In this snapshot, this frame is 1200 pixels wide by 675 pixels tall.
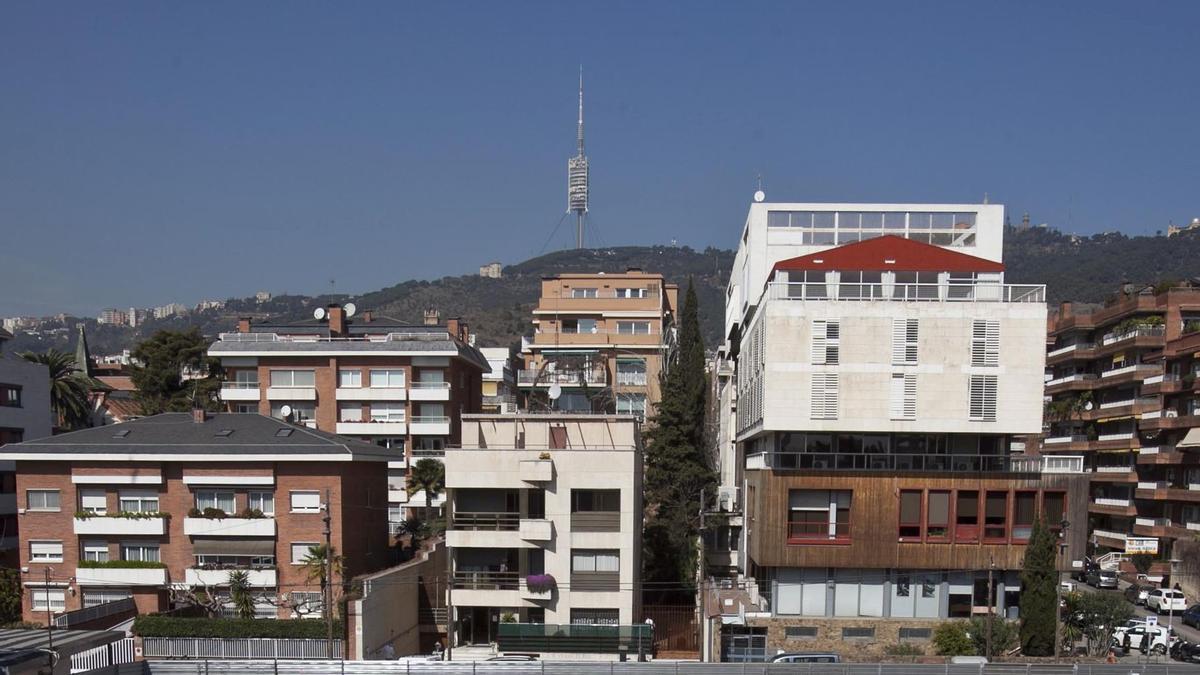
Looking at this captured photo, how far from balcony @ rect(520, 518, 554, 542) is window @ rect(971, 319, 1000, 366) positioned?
20461mm

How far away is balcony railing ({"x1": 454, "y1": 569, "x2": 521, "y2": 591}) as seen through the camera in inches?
1414

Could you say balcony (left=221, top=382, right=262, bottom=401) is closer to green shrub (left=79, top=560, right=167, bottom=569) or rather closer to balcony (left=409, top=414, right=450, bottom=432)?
balcony (left=409, top=414, right=450, bottom=432)

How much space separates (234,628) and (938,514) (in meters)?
30.4

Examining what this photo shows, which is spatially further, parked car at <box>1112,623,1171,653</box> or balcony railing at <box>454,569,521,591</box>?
parked car at <box>1112,623,1171,653</box>

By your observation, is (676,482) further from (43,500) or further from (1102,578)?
(43,500)

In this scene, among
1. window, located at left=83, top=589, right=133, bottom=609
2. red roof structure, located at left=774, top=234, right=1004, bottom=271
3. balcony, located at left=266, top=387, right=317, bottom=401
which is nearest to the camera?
window, located at left=83, top=589, right=133, bottom=609

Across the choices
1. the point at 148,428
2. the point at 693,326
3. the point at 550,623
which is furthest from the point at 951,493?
the point at 148,428

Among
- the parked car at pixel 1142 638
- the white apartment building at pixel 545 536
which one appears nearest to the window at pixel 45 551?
the white apartment building at pixel 545 536

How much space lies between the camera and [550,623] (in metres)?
35.5

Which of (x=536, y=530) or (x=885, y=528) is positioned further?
(x=885, y=528)

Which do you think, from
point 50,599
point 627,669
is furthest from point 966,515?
point 50,599

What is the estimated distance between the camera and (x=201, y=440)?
3875 cm

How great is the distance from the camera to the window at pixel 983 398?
3815 centimetres

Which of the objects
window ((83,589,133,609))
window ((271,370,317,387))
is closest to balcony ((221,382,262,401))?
window ((271,370,317,387))
